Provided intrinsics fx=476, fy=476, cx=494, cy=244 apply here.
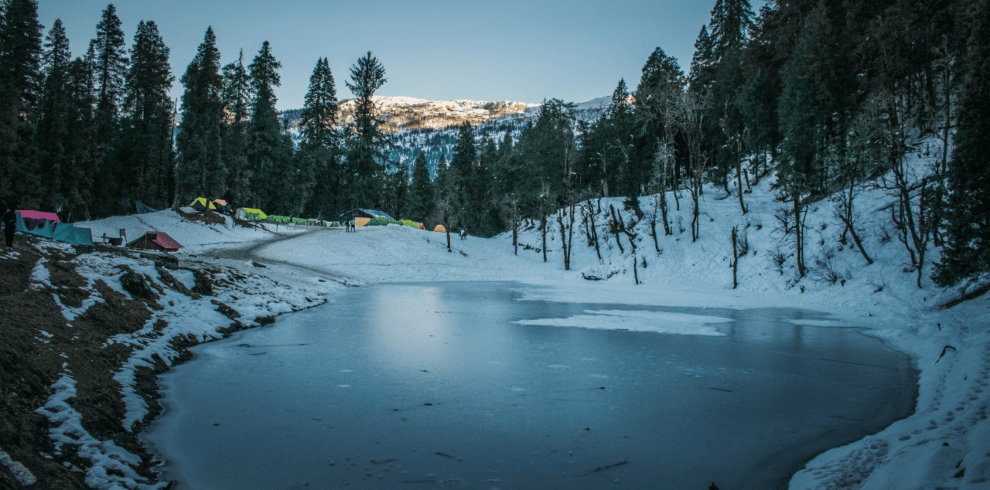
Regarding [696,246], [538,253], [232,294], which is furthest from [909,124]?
[232,294]

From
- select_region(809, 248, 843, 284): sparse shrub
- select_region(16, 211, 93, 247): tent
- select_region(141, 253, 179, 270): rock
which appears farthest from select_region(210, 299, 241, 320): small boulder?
select_region(809, 248, 843, 284): sparse shrub

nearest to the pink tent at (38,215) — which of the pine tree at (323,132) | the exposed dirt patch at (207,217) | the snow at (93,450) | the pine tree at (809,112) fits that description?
the exposed dirt patch at (207,217)

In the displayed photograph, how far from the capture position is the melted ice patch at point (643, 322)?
13148mm

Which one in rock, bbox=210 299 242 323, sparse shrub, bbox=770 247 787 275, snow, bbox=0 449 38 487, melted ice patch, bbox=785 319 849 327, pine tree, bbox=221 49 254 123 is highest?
pine tree, bbox=221 49 254 123

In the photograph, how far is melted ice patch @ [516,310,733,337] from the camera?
1315 centimetres

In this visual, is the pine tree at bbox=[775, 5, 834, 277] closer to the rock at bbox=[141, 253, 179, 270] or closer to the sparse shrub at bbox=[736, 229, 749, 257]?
the sparse shrub at bbox=[736, 229, 749, 257]

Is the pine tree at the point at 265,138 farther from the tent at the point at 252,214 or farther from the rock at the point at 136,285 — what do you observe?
the rock at the point at 136,285

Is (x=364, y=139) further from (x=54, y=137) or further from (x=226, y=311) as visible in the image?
(x=226, y=311)

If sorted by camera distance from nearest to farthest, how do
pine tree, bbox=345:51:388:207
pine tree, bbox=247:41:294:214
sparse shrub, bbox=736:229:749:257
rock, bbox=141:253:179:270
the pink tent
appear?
rock, bbox=141:253:179:270
the pink tent
sparse shrub, bbox=736:229:749:257
pine tree, bbox=247:41:294:214
pine tree, bbox=345:51:388:207

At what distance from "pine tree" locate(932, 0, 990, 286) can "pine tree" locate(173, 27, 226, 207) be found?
47.4m

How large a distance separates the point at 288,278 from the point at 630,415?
61.2 feet

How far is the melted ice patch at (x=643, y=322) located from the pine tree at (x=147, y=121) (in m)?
47.9

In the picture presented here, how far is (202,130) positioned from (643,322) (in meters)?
42.0

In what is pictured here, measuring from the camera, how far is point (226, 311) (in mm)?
11914
